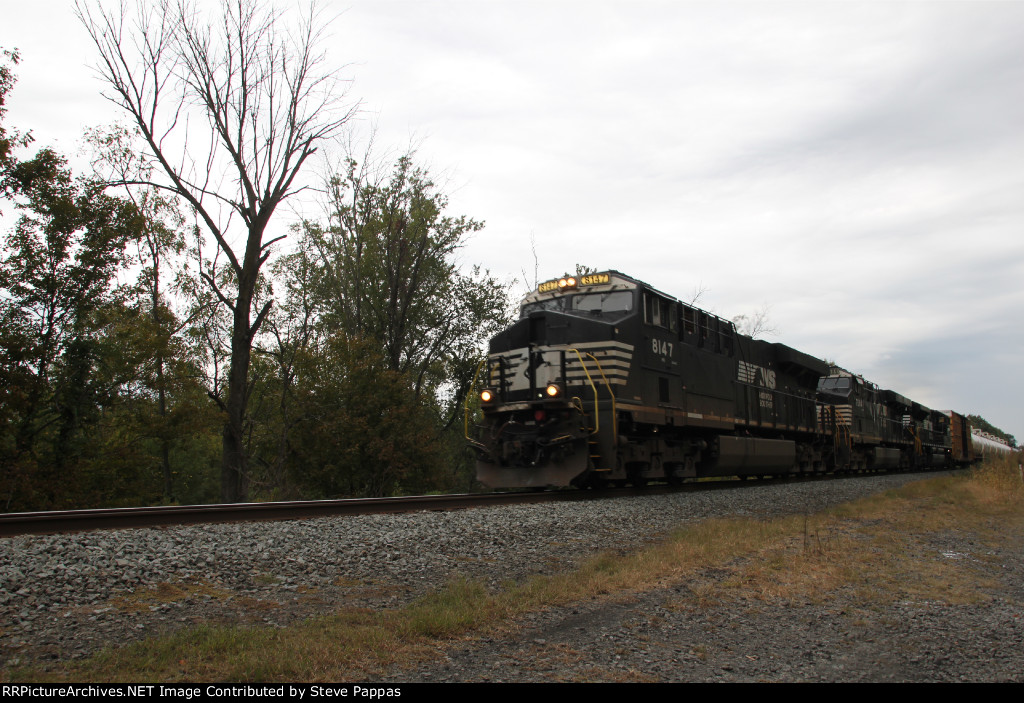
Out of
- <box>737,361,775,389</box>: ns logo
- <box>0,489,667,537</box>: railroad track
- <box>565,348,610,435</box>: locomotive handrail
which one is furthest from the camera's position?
<box>737,361,775,389</box>: ns logo

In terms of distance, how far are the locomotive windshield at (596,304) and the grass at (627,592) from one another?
4515 mm

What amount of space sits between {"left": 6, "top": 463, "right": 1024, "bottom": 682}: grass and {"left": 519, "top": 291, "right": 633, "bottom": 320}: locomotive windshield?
4.52 m

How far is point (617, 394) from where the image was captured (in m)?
11.8

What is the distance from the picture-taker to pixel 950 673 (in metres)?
3.78

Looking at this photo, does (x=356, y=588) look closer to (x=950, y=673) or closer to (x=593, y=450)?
(x=950, y=673)

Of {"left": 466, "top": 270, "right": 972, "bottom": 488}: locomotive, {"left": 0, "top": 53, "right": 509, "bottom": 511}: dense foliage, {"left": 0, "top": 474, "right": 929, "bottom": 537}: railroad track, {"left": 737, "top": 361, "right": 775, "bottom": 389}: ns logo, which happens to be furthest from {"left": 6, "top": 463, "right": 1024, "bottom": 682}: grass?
{"left": 0, "top": 53, "right": 509, "bottom": 511}: dense foliage

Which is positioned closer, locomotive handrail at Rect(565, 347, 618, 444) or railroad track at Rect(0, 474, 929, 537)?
railroad track at Rect(0, 474, 929, 537)

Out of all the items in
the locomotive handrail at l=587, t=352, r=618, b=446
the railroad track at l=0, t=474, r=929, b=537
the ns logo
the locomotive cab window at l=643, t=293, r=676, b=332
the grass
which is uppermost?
the locomotive cab window at l=643, t=293, r=676, b=332

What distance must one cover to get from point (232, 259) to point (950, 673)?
2063 centimetres

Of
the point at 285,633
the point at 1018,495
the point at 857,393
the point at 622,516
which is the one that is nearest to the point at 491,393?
the point at 622,516

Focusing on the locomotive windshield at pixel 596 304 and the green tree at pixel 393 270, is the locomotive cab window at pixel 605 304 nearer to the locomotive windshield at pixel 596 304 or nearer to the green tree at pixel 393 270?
the locomotive windshield at pixel 596 304

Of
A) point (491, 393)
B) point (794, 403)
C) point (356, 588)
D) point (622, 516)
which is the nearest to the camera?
point (356, 588)

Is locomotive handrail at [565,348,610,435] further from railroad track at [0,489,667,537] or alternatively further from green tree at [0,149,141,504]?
green tree at [0,149,141,504]

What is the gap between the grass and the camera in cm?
369
